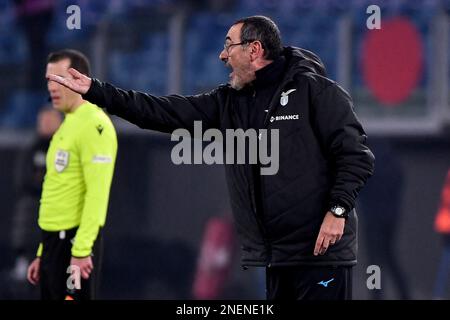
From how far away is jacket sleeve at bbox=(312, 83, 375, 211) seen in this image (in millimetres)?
4531

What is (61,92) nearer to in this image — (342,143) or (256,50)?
(256,50)

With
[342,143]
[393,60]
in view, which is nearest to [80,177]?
[342,143]

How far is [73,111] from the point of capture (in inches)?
227

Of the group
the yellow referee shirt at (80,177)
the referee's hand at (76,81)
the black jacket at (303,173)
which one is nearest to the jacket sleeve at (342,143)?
the black jacket at (303,173)

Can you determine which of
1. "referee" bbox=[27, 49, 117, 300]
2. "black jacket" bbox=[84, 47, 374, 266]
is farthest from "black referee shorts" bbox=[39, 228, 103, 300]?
"black jacket" bbox=[84, 47, 374, 266]

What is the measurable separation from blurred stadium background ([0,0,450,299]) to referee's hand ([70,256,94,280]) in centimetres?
402

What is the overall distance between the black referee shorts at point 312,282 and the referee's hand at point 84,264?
4.01 ft

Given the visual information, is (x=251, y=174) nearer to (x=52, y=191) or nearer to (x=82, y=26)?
(x=52, y=191)

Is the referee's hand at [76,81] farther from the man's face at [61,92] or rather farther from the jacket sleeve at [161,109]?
the man's face at [61,92]

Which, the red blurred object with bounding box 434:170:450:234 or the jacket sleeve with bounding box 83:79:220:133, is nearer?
→ the jacket sleeve with bounding box 83:79:220:133

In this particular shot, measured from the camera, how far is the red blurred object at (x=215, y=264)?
10297mm

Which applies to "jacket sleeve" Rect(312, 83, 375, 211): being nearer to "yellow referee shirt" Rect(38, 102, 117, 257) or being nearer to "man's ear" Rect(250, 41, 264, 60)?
"man's ear" Rect(250, 41, 264, 60)

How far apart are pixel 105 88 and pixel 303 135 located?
0.85 meters

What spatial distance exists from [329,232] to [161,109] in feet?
3.15
